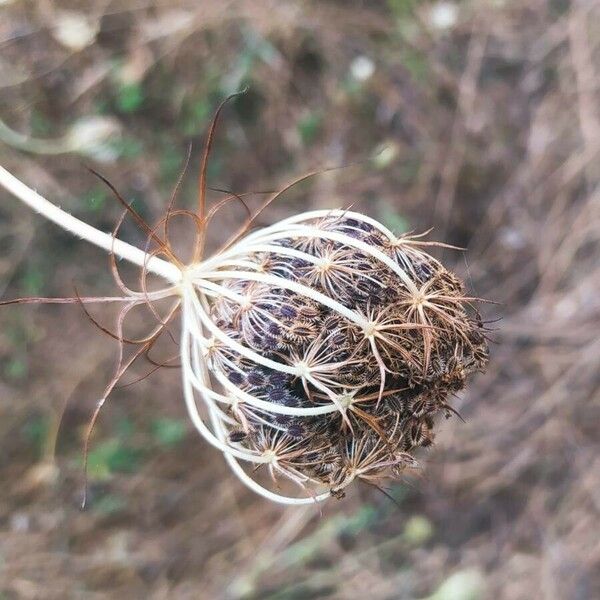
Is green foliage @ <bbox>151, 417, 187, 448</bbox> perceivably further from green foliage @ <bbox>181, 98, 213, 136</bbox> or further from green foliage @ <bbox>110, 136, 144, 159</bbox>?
green foliage @ <bbox>181, 98, 213, 136</bbox>

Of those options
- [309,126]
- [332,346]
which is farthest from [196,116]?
[332,346]

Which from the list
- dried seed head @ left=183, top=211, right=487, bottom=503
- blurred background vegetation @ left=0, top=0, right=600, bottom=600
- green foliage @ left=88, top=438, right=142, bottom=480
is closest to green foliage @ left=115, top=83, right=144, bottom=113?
blurred background vegetation @ left=0, top=0, right=600, bottom=600

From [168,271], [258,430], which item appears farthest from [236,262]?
[258,430]

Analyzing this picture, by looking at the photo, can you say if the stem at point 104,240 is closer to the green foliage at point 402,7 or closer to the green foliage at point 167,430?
the green foliage at point 167,430

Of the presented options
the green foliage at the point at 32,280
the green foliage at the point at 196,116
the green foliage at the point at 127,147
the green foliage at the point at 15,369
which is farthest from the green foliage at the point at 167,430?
the green foliage at the point at 196,116

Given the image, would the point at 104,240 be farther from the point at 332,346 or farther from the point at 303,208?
the point at 303,208

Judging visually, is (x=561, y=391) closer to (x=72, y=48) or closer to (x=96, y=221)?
(x=96, y=221)
